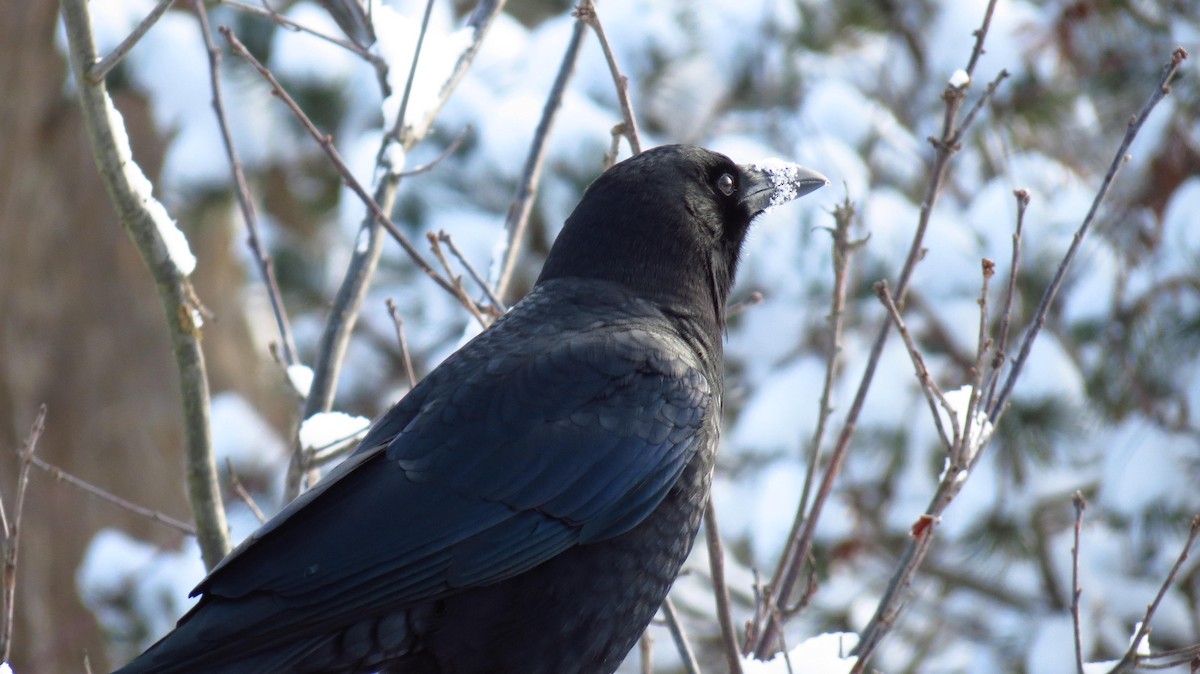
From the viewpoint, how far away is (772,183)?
3.44 m

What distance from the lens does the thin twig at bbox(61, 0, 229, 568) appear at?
2496 millimetres

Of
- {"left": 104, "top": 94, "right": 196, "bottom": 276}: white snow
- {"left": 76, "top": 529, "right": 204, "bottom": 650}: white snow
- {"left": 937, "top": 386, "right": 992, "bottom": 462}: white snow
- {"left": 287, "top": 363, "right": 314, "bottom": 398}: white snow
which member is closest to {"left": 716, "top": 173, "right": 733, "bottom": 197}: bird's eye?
{"left": 937, "top": 386, "right": 992, "bottom": 462}: white snow

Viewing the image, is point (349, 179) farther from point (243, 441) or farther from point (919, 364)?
point (243, 441)

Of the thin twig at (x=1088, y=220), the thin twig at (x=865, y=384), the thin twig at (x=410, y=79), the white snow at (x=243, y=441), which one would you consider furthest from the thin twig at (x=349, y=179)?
the white snow at (x=243, y=441)

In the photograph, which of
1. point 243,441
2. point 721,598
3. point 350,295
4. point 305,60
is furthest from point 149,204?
point 243,441

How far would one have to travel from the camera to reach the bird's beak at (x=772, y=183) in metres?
3.42

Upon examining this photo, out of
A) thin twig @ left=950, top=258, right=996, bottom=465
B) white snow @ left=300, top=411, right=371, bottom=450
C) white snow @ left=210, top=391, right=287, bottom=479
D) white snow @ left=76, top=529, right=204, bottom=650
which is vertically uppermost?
white snow @ left=210, top=391, right=287, bottom=479

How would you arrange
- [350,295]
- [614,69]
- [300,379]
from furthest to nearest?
[300,379] → [350,295] → [614,69]

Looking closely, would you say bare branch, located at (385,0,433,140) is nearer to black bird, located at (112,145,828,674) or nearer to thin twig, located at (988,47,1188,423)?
black bird, located at (112,145,828,674)

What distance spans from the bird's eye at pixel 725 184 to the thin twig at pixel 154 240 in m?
1.41

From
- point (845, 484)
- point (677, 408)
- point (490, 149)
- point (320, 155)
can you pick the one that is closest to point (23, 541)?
point (320, 155)

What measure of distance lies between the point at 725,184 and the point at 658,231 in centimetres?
32

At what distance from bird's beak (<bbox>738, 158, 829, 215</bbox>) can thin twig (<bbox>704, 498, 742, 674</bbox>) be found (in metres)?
1.10

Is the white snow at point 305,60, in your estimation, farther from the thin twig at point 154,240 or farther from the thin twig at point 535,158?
the thin twig at point 154,240
